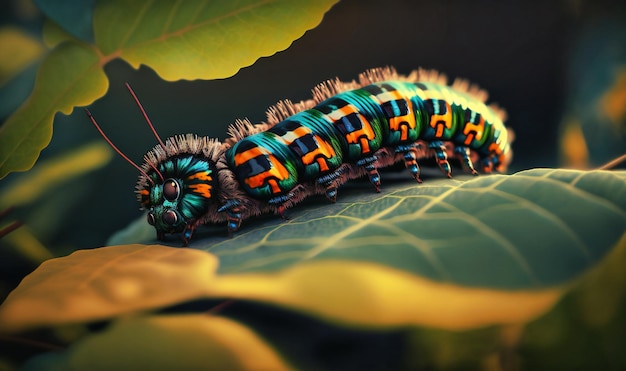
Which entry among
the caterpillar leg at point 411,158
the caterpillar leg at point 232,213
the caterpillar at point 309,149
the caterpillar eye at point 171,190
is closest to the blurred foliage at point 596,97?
the caterpillar at point 309,149

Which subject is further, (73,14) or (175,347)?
(73,14)

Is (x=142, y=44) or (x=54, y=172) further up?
(x=142, y=44)

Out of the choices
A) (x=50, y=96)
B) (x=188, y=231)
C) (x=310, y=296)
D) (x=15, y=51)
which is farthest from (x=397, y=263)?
(x=15, y=51)

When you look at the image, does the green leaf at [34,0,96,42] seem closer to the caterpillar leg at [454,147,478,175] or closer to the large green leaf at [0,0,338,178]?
the large green leaf at [0,0,338,178]

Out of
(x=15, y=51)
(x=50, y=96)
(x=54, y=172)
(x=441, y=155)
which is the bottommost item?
(x=441, y=155)

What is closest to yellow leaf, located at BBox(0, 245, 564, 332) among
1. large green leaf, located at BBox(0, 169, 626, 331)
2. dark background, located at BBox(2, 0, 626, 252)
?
large green leaf, located at BBox(0, 169, 626, 331)

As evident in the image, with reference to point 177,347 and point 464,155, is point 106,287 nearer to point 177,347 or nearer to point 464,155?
point 177,347

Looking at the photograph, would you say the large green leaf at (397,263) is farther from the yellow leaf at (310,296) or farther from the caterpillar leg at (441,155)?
the caterpillar leg at (441,155)
